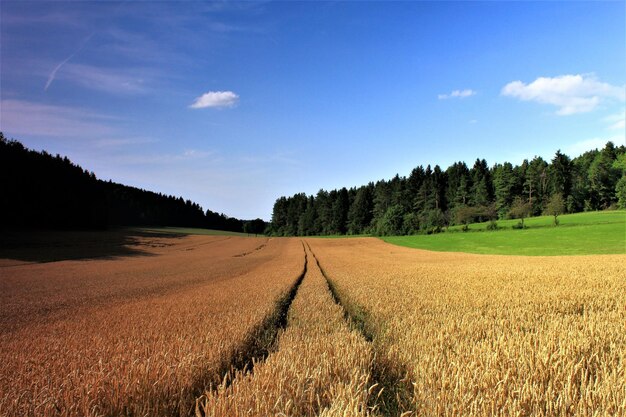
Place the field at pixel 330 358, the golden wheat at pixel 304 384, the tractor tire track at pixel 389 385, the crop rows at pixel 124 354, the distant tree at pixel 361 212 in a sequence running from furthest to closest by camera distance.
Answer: the distant tree at pixel 361 212
the tractor tire track at pixel 389 385
the crop rows at pixel 124 354
the field at pixel 330 358
the golden wheat at pixel 304 384

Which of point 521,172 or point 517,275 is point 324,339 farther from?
point 521,172

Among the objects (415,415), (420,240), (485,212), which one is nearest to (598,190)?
(485,212)

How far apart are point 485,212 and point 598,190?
114 ft

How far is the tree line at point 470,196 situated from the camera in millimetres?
97625

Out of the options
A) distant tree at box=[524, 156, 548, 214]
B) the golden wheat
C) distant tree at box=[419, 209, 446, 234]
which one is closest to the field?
the golden wheat

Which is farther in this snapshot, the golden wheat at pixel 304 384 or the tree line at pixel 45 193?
the tree line at pixel 45 193

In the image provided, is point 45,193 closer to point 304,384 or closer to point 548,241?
point 304,384

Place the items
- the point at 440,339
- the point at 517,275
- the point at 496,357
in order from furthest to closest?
the point at 517,275 < the point at 440,339 < the point at 496,357

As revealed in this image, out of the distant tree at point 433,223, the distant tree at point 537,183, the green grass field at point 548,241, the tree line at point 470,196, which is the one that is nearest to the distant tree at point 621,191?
the tree line at point 470,196

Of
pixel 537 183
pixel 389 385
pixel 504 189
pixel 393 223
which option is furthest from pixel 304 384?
pixel 537 183

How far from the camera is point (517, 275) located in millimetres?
16391

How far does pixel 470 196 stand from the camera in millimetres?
113375

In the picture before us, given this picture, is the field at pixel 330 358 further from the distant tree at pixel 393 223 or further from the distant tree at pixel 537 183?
the distant tree at pixel 537 183

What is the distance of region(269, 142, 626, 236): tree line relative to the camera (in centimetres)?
9762
